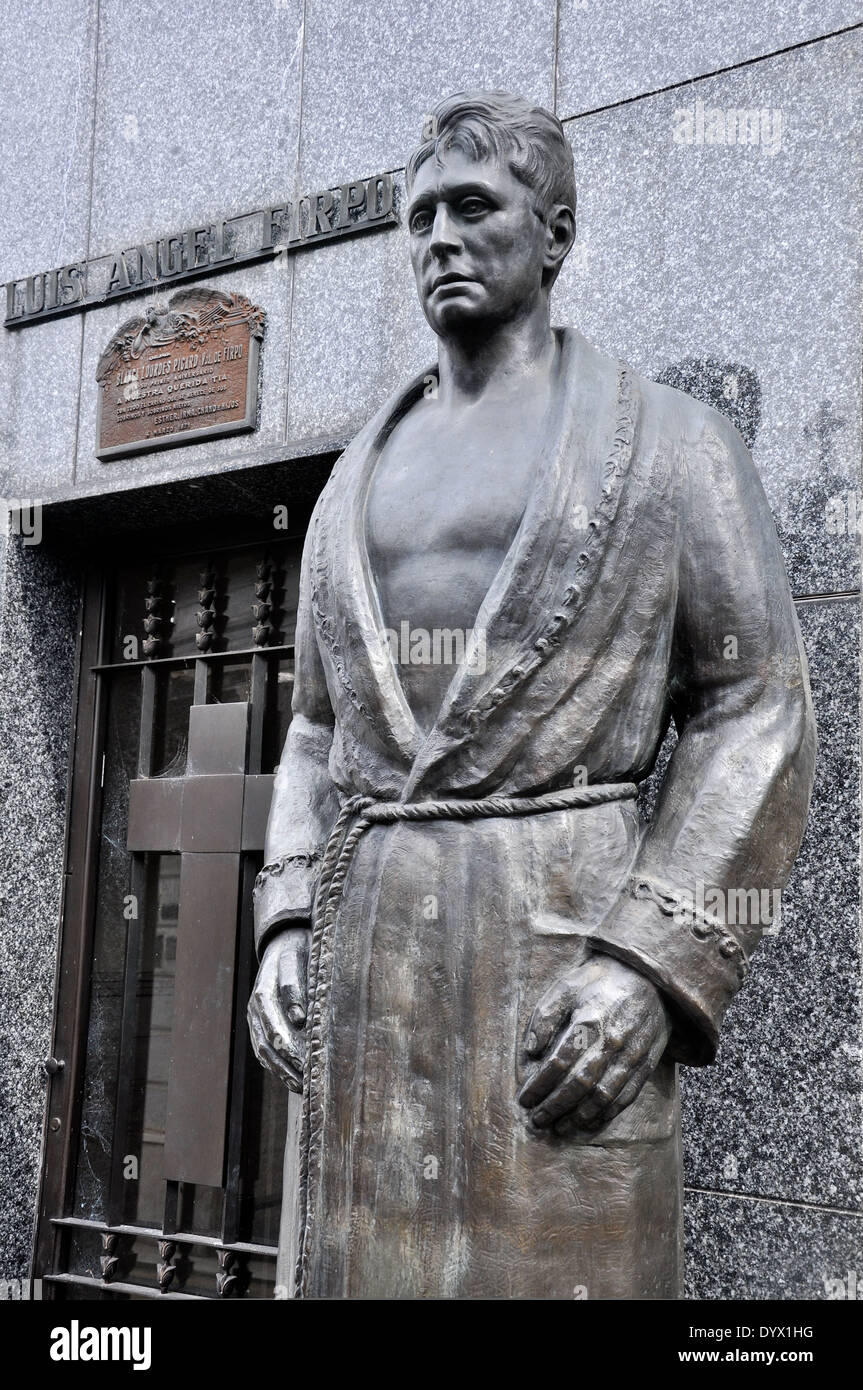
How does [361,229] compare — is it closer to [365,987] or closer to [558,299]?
[558,299]

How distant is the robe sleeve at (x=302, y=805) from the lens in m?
2.96

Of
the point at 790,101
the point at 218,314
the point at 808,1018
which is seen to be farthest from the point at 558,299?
the point at 808,1018

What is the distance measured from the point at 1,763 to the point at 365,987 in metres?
3.67

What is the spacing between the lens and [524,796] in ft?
8.57

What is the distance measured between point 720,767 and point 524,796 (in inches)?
14.3

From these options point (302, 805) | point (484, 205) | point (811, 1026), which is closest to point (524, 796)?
point (302, 805)

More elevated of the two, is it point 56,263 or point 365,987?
point 56,263

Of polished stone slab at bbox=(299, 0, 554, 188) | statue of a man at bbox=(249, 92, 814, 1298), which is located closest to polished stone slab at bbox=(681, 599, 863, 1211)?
statue of a man at bbox=(249, 92, 814, 1298)

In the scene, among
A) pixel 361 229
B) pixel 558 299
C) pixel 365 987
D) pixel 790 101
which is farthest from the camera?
pixel 361 229

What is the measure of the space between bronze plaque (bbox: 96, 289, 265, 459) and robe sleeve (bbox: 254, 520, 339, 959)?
238 centimetres

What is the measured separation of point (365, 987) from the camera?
105 inches

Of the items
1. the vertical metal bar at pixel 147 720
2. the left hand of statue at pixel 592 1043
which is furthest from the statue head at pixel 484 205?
the vertical metal bar at pixel 147 720

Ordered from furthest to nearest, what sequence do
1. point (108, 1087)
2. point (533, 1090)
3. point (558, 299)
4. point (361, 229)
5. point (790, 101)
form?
1. point (108, 1087)
2. point (361, 229)
3. point (558, 299)
4. point (790, 101)
5. point (533, 1090)

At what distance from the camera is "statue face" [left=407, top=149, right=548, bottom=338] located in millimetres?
2740
